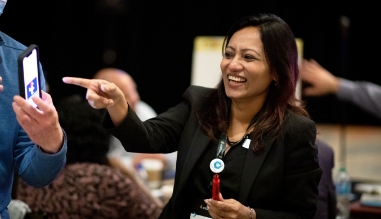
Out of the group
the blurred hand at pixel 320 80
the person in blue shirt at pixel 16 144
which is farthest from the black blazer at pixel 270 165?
the blurred hand at pixel 320 80

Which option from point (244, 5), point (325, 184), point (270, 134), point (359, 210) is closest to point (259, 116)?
point (270, 134)

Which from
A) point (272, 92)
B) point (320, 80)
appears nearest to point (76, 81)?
point (272, 92)

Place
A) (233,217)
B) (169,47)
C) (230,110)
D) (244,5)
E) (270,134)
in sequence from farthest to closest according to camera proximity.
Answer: (169,47) → (244,5) → (230,110) → (270,134) → (233,217)

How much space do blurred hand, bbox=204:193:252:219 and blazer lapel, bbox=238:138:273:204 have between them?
0.06 m

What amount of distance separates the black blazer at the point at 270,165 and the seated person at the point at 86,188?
18.1 inches

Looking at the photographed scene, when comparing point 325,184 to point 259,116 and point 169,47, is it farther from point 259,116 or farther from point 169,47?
point 169,47

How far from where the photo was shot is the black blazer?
1.91 m

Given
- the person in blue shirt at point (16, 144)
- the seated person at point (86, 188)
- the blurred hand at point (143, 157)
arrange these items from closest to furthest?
the person in blue shirt at point (16, 144) < the seated person at point (86, 188) < the blurred hand at point (143, 157)

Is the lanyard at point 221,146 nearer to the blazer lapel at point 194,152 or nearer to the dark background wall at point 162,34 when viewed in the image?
the blazer lapel at point 194,152

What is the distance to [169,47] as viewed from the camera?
10.5 metres

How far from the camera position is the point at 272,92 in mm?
2125

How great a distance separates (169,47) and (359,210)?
7298 millimetres

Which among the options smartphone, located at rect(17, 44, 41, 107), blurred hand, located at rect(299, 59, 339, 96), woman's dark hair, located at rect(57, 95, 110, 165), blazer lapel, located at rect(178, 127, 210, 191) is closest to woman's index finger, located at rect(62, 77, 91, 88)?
smartphone, located at rect(17, 44, 41, 107)

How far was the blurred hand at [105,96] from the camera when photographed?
1.71 m
